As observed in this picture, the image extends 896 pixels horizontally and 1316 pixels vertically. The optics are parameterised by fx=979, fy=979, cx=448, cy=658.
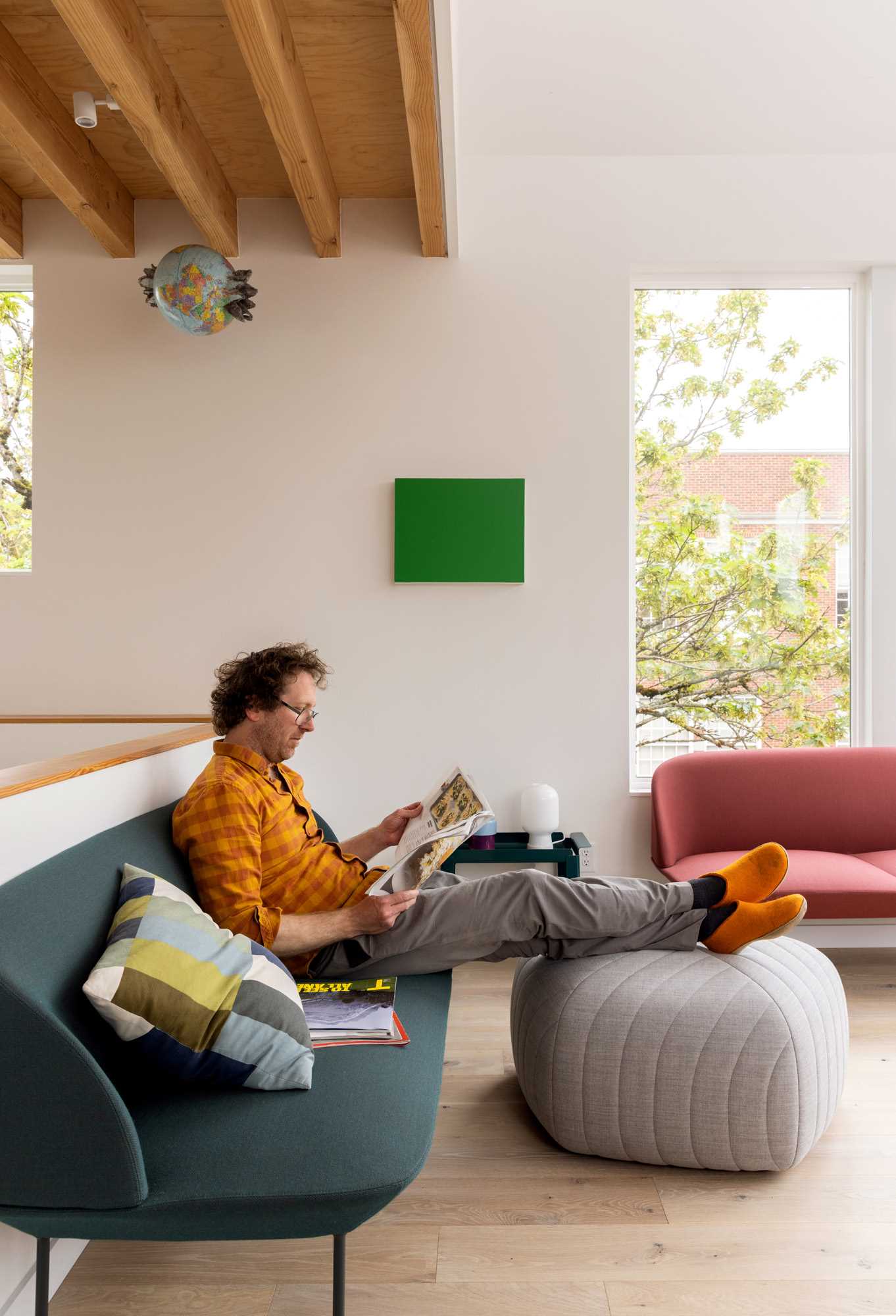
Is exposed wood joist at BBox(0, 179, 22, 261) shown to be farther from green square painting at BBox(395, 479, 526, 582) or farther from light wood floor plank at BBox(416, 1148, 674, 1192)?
light wood floor plank at BBox(416, 1148, 674, 1192)

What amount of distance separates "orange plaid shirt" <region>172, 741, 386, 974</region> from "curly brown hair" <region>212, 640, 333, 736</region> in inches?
3.1

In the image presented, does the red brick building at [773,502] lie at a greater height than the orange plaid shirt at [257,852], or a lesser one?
greater

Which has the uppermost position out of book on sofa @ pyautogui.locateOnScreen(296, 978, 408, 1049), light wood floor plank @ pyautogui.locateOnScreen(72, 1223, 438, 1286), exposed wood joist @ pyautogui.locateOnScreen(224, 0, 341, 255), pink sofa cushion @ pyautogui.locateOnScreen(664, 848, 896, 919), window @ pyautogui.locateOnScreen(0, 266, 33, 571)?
exposed wood joist @ pyautogui.locateOnScreen(224, 0, 341, 255)

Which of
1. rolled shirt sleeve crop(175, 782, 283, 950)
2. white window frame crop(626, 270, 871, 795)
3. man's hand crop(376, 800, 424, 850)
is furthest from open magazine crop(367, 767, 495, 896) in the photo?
white window frame crop(626, 270, 871, 795)

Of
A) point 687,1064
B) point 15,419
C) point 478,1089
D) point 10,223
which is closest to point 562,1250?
point 687,1064

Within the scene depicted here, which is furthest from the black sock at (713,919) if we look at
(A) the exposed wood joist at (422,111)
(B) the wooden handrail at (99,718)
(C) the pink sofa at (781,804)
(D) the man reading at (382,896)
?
(A) the exposed wood joist at (422,111)

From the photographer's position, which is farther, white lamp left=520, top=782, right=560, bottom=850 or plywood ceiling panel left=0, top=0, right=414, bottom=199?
white lamp left=520, top=782, right=560, bottom=850

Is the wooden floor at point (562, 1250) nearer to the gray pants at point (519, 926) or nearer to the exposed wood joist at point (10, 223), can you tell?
the gray pants at point (519, 926)

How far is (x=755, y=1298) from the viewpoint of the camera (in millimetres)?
1705

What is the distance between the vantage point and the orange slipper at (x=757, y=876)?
2.28 metres

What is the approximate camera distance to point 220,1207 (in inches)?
53.4

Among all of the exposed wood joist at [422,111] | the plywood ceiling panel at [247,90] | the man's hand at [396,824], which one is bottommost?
the man's hand at [396,824]

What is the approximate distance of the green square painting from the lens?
143 inches

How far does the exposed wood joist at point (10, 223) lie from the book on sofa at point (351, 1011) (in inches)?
115
